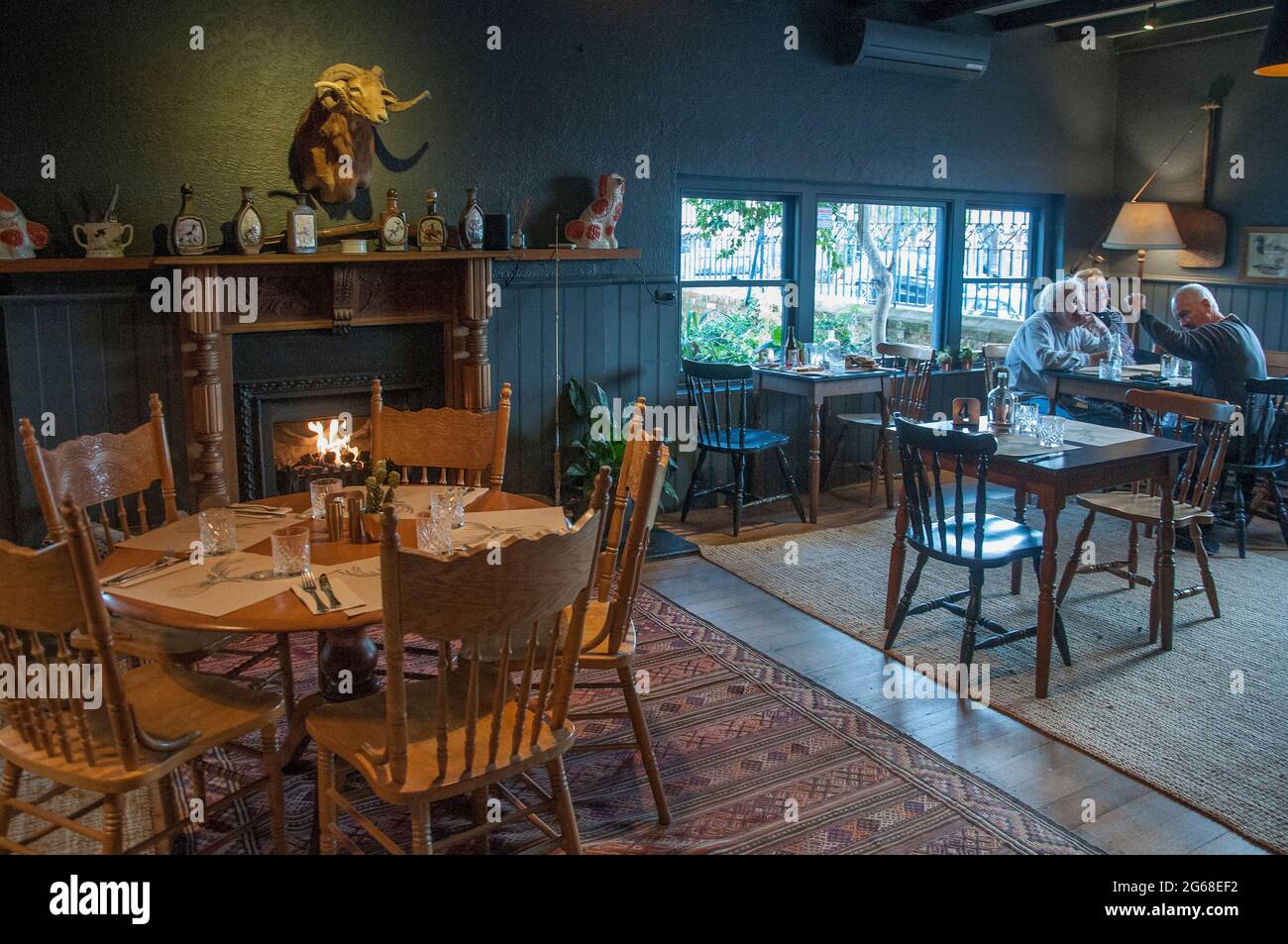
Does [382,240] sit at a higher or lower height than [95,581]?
higher

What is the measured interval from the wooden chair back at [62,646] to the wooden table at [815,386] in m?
3.99

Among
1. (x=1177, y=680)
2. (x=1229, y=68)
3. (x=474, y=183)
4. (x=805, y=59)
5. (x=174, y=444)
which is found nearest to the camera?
(x=1177, y=680)

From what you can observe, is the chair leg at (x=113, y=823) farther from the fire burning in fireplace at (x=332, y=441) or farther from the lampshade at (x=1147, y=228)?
the lampshade at (x=1147, y=228)

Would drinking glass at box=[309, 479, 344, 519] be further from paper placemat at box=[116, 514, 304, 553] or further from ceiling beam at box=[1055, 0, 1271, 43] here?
ceiling beam at box=[1055, 0, 1271, 43]

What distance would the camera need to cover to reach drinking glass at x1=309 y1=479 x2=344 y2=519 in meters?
2.85

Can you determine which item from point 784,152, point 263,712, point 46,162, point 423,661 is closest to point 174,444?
point 46,162

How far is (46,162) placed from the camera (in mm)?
4035

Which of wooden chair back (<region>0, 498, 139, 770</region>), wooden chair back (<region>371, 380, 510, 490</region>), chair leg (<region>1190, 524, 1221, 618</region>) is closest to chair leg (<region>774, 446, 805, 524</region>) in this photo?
chair leg (<region>1190, 524, 1221, 618</region>)

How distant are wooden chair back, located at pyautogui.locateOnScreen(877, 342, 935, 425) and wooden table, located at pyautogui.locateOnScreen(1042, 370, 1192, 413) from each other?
636 millimetres

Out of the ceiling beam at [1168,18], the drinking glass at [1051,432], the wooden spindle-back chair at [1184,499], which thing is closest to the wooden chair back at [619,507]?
the drinking glass at [1051,432]

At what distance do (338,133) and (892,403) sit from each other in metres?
3.22

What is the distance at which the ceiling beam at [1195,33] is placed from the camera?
6406 millimetres

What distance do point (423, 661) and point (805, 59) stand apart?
388 cm
